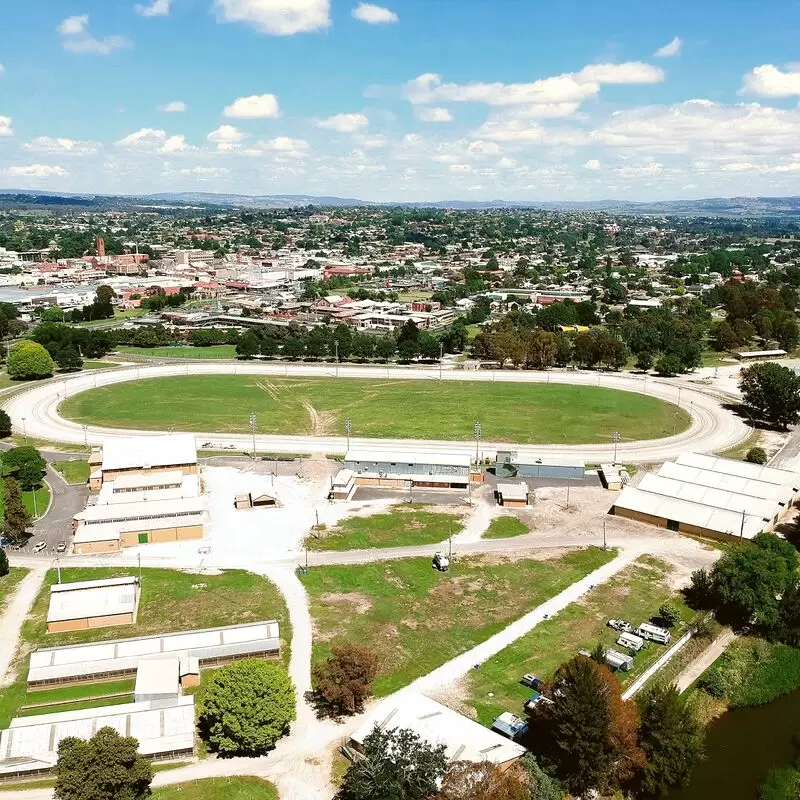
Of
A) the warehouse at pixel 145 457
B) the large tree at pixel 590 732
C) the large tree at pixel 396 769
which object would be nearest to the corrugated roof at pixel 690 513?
the large tree at pixel 590 732

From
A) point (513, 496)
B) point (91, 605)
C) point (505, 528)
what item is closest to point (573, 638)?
point (505, 528)

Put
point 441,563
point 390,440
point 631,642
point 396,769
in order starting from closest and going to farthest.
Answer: point 396,769 < point 631,642 < point 441,563 < point 390,440

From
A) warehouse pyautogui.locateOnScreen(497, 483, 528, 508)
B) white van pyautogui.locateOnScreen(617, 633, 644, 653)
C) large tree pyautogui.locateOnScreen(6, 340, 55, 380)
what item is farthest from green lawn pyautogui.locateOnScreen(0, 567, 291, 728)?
large tree pyautogui.locateOnScreen(6, 340, 55, 380)

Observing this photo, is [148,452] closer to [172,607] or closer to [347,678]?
[172,607]

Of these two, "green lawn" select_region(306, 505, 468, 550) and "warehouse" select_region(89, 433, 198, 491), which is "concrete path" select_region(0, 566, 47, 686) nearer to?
"warehouse" select_region(89, 433, 198, 491)

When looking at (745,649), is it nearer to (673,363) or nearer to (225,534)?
(225,534)

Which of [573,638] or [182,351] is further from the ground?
[182,351]

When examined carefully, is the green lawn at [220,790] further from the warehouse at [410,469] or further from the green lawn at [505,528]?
the warehouse at [410,469]
